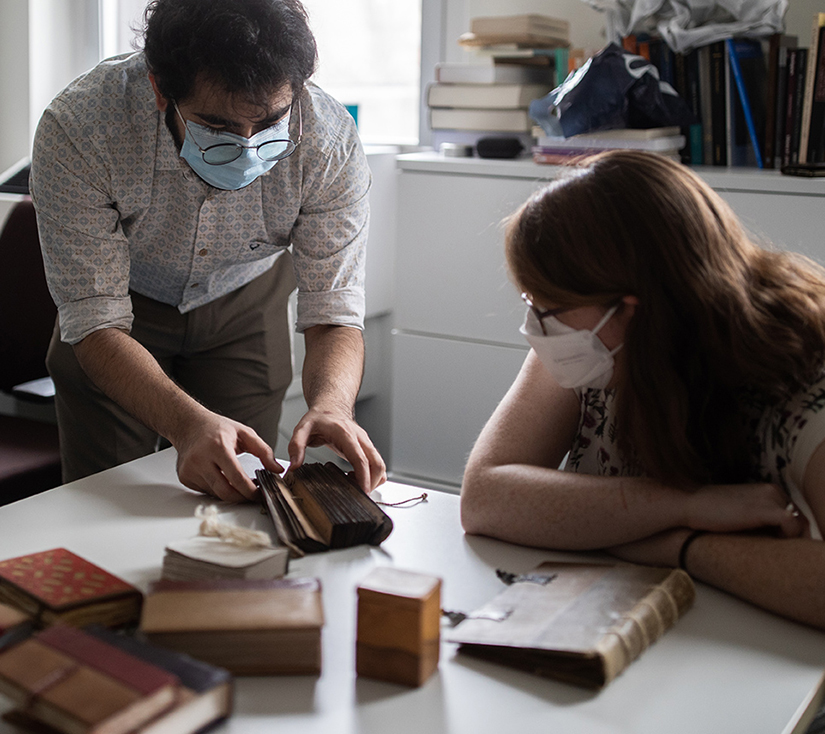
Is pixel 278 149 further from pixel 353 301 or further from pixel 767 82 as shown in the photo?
pixel 767 82

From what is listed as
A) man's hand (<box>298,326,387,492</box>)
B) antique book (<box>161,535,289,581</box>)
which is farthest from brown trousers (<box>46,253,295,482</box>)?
antique book (<box>161,535,289,581</box>)

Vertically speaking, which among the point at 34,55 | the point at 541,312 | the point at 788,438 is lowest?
the point at 788,438

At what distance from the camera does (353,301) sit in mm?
1623

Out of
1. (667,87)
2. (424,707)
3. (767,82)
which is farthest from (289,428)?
(424,707)

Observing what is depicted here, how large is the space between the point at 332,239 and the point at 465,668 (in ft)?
3.03

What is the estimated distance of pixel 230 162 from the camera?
1403 millimetres

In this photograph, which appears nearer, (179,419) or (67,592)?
(67,592)

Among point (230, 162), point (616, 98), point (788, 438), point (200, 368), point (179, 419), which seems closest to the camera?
point (788, 438)

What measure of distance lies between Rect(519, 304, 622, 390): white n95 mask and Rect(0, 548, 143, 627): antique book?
547 mm

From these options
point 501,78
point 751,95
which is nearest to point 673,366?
point 751,95

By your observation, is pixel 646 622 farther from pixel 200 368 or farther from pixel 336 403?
pixel 200 368

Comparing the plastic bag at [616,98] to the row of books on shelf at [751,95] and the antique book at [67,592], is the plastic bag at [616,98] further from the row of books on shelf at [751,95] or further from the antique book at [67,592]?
the antique book at [67,592]

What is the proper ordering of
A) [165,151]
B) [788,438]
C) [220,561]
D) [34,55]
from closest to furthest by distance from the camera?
[220,561] < [788,438] < [165,151] < [34,55]

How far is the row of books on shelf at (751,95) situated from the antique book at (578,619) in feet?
5.06
